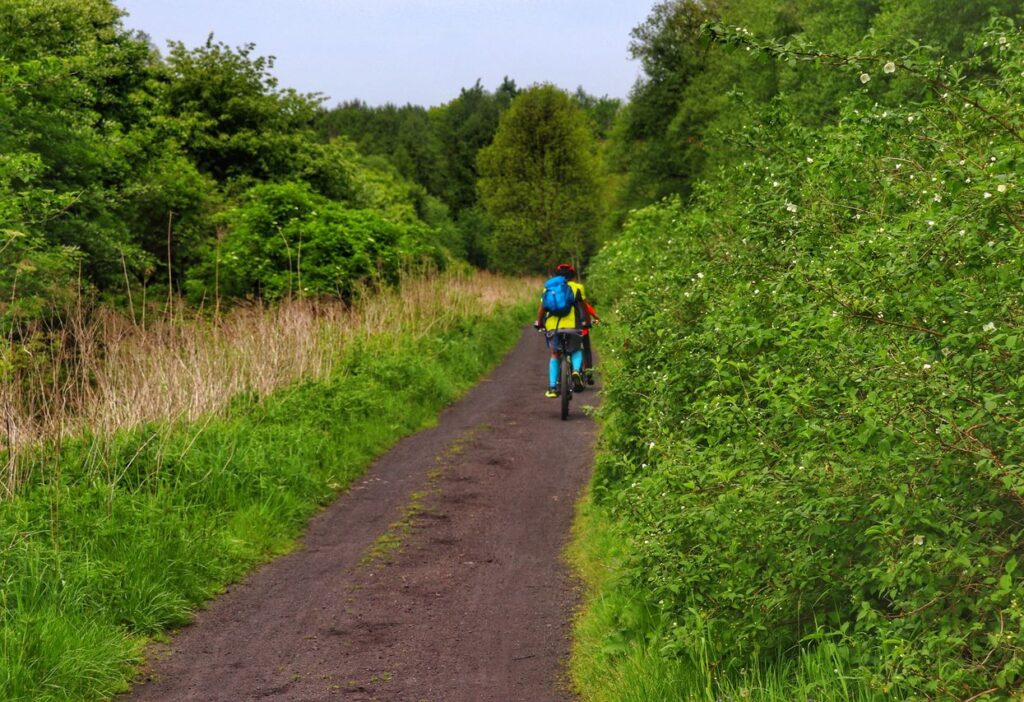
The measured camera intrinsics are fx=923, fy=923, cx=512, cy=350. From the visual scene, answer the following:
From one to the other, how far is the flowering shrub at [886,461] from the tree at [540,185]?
181ft

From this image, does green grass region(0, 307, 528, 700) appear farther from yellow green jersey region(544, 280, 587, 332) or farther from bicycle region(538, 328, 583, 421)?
yellow green jersey region(544, 280, 587, 332)

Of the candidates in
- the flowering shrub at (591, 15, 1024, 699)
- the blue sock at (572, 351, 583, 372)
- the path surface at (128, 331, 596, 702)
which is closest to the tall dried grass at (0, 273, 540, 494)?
the path surface at (128, 331, 596, 702)

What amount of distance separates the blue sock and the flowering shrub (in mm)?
8238

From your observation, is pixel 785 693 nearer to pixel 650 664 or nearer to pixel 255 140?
pixel 650 664

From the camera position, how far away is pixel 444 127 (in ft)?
264

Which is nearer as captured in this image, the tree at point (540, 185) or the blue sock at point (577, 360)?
the blue sock at point (577, 360)

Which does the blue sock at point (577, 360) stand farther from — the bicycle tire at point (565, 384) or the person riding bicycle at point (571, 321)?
the bicycle tire at point (565, 384)

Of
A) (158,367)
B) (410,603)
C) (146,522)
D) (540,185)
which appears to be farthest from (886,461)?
(540,185)

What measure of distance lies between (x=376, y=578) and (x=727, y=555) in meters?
3.82

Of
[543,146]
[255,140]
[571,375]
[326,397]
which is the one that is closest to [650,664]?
[326,397]

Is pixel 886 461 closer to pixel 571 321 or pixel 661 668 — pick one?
pixel 661 668

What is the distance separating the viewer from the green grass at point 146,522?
5453 millimetres

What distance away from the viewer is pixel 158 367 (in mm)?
9586

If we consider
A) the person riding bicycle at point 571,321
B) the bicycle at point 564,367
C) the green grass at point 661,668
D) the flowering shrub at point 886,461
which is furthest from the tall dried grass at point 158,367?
the flowering shrub at point 886,461
